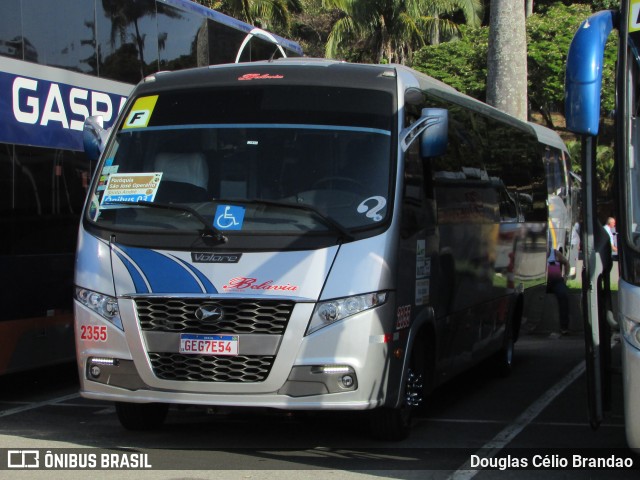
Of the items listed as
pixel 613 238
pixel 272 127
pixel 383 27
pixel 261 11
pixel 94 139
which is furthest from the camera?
pixel 383 27

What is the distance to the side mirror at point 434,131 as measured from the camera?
7.95 metres

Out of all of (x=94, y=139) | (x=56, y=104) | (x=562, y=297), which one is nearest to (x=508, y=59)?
(x=562, y=297)

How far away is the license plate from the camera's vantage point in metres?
7.41

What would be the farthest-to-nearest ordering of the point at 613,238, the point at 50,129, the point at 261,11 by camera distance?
the point at 261,11 → the point at 613,238 → the point at 50,129

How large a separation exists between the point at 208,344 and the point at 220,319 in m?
0.20

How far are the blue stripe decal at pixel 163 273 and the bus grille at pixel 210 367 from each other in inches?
18.6

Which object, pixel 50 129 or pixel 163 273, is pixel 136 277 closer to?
pixel 163 273

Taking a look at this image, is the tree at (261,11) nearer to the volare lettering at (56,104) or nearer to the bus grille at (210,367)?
the volare lettering at (56,104)

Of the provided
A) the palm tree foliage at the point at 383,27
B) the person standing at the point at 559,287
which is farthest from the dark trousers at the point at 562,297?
the palm tree foliage at the point at 383,27

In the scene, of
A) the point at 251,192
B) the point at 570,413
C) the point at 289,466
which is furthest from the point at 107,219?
the point at 570,413

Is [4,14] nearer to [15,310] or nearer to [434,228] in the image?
[15,310]

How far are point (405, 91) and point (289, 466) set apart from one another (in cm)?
302

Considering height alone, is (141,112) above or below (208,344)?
above

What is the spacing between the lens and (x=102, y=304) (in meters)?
7.78
